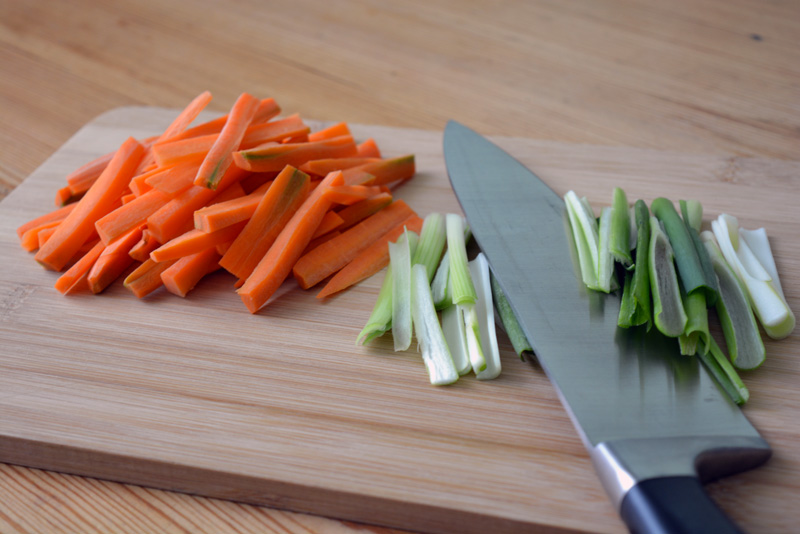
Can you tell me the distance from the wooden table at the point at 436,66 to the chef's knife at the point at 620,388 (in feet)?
3.80

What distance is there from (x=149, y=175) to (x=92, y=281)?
1.17ft

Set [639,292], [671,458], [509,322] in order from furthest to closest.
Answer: [509,322] < [639,292] < [671,458]

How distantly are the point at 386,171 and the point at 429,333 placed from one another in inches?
30.8

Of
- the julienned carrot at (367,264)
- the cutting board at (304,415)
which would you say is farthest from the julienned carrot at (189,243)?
the julienned carrot at (367,264)

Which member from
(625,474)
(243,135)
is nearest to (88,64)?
(243,135)

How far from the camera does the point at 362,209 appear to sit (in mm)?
2213

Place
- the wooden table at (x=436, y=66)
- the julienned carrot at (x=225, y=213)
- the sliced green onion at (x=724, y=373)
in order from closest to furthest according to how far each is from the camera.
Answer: the sliced green onion at (x=724, y=373)
the julienned carrot at (x=225, y=213)
the wooden table at (x=436, y=66)

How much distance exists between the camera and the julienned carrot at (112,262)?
1.97 m

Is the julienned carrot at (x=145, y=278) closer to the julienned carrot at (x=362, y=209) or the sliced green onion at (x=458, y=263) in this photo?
the julienned carrot at (x=362, y=209)

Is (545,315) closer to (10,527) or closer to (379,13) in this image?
(10,527)

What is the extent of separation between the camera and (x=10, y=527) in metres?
1.47

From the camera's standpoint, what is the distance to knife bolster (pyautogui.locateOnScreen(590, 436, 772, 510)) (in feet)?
4.23

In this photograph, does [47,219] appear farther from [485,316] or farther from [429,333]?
[485,316]

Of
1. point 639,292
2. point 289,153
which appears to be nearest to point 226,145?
point 289,153
